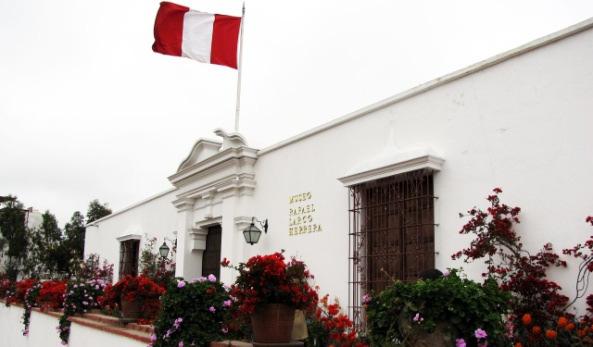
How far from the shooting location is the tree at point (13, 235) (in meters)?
25.0

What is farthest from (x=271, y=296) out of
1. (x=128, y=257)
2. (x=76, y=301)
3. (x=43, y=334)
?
(x=128, y=257)

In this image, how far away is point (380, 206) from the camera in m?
6.89

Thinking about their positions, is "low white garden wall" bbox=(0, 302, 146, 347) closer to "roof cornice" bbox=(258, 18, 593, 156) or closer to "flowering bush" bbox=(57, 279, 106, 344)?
"flowering bush" bbox=(57, 279, 106, 344)

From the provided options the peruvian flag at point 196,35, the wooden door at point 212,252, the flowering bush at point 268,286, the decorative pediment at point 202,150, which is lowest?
the flowering bush at point 268,286

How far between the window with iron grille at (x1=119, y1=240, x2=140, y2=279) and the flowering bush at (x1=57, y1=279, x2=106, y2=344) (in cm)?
315

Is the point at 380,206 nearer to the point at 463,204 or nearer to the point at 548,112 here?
the point at 463,204

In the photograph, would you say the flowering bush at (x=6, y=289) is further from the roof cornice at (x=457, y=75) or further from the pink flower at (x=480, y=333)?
the pink flower at (x=480, y=333)

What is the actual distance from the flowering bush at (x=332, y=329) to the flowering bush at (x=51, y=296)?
7058 millimetres

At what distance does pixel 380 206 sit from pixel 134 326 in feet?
13.8

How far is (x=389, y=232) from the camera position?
6793mm

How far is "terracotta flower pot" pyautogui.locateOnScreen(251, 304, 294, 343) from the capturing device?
5.60m

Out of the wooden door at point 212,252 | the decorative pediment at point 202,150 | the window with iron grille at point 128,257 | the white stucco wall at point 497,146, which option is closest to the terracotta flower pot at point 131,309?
the wooden door at point 212,252

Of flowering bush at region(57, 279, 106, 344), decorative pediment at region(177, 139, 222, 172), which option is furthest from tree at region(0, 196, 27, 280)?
decorative pediment at region(177, 139, 222, 172)

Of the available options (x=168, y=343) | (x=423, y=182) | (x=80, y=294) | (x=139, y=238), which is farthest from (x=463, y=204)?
(x=139, y=238)
